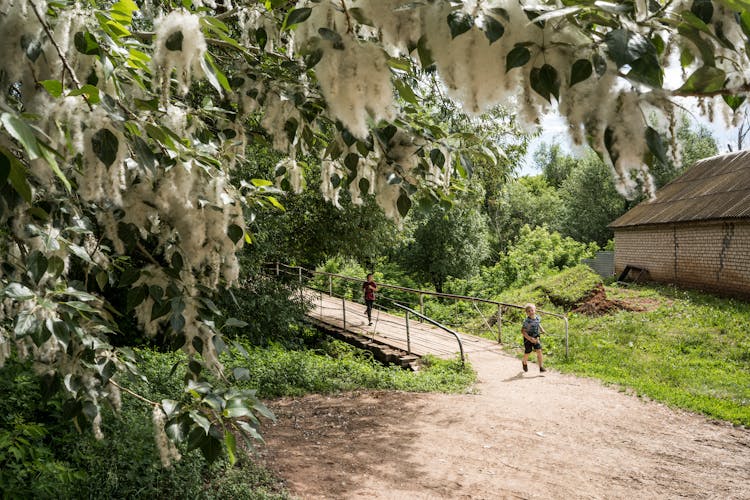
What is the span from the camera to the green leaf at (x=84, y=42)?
1.59m

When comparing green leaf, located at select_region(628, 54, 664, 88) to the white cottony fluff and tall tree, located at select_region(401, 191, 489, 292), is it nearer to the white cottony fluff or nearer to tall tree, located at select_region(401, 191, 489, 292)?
the white cottony fluff

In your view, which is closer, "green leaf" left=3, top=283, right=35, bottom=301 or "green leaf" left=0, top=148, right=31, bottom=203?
"green leaf" left=0, top=148, right=31, bottom=203

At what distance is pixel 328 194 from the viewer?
3.12m

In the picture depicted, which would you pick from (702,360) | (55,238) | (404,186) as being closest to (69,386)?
(55,238)

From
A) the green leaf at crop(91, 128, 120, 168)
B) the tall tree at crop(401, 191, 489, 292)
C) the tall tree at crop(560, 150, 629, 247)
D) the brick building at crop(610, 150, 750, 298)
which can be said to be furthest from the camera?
the tall tree at crop(560, 150, 629, 247)

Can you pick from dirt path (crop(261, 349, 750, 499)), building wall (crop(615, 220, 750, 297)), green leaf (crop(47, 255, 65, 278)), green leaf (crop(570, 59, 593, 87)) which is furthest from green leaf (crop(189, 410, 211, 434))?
building wall (crop(615, 220, 750, 297))

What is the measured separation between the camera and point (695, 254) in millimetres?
15531

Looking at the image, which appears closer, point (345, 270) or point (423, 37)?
point (423, 37)

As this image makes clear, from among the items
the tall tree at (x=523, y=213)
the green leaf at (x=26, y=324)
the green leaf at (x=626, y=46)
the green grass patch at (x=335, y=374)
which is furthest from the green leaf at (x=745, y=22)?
the tall tree at (x=523, y=213)

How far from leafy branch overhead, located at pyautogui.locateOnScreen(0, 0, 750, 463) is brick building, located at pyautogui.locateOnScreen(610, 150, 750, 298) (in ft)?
46.8

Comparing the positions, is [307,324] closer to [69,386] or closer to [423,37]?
[69,386]

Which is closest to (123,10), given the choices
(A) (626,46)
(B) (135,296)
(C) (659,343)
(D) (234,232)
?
(D) (234,232)

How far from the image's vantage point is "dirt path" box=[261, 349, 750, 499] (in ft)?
16.4

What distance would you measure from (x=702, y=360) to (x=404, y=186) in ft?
32.3
